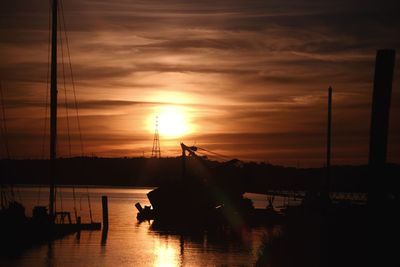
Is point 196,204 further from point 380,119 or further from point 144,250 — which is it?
point 380,119

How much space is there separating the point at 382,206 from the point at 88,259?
25.5 m

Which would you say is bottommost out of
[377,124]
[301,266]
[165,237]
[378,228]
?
[165,237]

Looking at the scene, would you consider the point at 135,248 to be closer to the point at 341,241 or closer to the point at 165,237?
the point at 165,237

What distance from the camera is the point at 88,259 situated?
126ft

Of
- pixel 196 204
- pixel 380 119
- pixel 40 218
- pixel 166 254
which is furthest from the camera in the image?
pixel 196 204

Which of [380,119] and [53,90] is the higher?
[53,90]

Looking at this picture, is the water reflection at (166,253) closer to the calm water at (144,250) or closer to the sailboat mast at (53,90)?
the calm water at (144,250)

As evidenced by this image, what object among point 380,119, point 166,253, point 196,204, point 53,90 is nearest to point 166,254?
point 166,253

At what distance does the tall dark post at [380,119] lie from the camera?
1522cm

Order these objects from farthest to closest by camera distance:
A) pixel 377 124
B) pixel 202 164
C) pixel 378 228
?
pixel 202 164
pixel 378 228
pixel 377 124

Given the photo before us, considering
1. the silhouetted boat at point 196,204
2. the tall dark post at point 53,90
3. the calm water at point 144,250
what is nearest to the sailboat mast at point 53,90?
the tall dark post at point 53,90

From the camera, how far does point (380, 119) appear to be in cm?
1545

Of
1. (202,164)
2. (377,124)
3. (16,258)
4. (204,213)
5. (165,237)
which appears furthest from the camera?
(202,164)

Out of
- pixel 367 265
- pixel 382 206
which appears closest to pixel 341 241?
pixel 367 265
